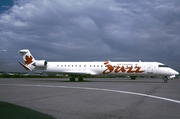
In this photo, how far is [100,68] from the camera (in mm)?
25734

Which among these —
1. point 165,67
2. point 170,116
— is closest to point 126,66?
point 165,67

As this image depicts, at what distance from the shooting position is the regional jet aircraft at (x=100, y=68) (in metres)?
24.1

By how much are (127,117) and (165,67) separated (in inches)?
820

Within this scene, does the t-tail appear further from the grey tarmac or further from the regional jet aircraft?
the grey tarmac

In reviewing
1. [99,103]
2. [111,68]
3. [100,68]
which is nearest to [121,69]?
[111,68]

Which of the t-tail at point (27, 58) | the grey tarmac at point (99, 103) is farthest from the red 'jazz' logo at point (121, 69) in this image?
the grey tarmac at point (99, 103)

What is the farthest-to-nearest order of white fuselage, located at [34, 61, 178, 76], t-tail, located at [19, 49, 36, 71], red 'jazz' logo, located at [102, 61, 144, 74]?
t-tail, located at [19, 49, 36, 71] < red 'jazz' logo, located at [102, 61, 144, 74] < white fuselage, located at [34, 61, 178, 76]

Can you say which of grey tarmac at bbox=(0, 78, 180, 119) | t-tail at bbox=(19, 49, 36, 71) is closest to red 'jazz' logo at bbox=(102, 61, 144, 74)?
t-tail at bbox=(19, 49, 36, 71)

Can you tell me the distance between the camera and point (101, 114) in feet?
17.4

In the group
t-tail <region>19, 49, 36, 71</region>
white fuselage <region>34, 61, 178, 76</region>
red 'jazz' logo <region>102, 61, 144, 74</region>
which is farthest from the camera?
t-tail <region>19, 49, 36, 71</region>

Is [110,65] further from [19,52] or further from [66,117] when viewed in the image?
[66,117]

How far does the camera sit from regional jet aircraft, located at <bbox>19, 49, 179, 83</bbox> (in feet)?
78.9

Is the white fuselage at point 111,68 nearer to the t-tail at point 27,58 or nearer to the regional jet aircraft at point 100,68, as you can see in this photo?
the regional jet aircraft at point 100,68

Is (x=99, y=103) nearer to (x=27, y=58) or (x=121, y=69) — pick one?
(x=121, y=69)
